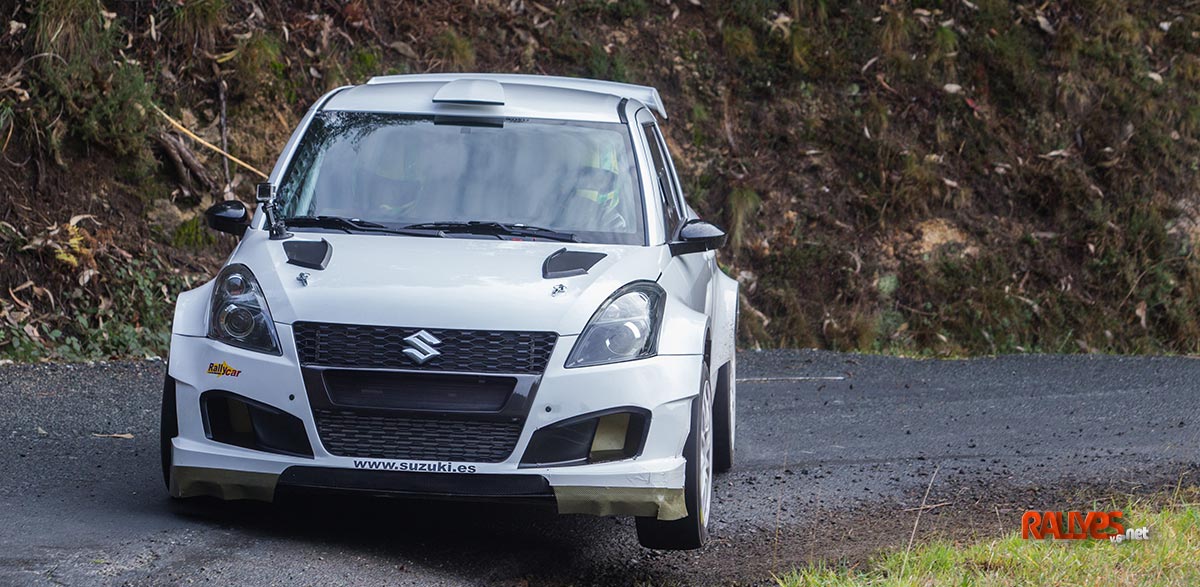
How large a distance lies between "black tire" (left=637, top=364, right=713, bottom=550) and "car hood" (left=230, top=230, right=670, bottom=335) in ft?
2.02

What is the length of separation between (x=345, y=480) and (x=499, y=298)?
0.90m

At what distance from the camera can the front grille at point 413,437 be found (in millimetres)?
4949

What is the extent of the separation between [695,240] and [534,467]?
1.43 metres

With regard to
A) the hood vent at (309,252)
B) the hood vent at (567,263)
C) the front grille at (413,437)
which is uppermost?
the hood vent at (309,252)

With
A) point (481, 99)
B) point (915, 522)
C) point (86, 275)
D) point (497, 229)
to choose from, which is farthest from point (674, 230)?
point (86, 275)

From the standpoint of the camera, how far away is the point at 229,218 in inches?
232

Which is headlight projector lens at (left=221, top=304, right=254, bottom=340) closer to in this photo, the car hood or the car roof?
the car hood

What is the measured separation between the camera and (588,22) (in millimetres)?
15586

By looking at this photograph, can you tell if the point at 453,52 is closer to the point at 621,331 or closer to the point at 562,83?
the point at 562,83

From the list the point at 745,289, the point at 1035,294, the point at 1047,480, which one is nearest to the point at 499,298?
the point at 1047,480

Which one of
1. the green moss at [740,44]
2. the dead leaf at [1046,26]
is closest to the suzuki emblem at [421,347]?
the green moss at [740,44]

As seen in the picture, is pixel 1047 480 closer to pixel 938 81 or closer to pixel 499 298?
pixel 499 298

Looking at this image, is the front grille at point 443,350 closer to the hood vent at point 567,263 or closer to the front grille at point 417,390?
the front grille at point 417,390

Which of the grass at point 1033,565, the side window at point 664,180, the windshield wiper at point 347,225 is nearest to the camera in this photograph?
the grass at point 1033,565
